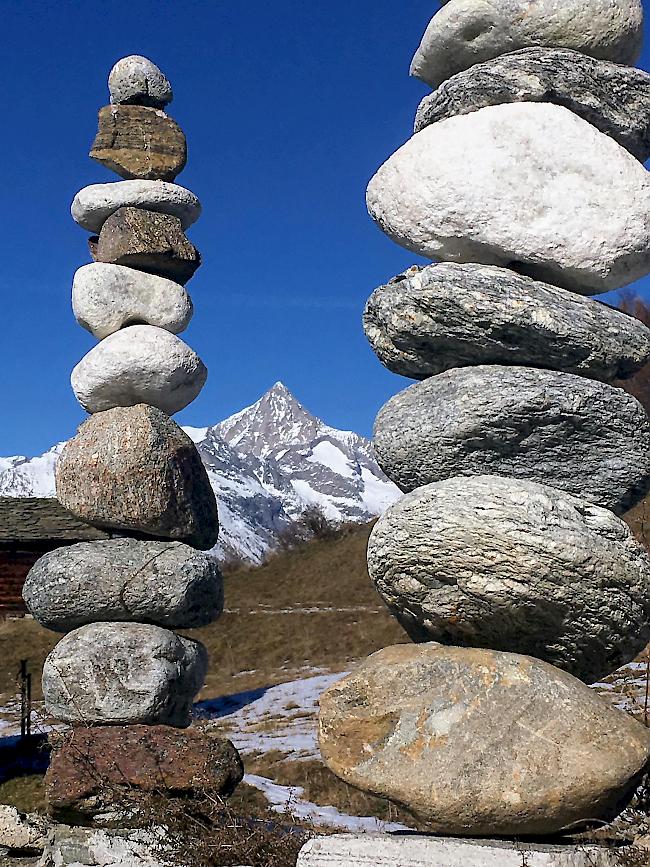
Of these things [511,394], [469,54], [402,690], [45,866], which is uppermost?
[469,54]

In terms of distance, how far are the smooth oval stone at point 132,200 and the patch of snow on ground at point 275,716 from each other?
545 cm

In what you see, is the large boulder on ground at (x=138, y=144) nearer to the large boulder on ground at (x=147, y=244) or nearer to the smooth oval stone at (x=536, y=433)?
the large boulder on ground at (x=147, y=244)

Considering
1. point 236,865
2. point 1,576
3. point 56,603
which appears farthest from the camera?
point 1,576

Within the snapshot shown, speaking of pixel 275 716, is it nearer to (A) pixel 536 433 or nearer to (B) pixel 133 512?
(B) pixel 133 512

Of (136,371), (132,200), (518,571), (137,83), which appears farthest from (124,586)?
(137,83)

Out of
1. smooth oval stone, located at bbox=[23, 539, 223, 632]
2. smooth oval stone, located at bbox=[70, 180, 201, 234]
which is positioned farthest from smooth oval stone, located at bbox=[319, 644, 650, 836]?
smooth oval stone, located at bbox=[70, 180, 201, 234]

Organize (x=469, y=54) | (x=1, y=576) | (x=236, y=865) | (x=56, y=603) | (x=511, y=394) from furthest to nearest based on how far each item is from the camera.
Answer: (x=1, y=576), (x=56, y=603), (x=469, y=54), (x=236, y=865), (x=511, y=394)

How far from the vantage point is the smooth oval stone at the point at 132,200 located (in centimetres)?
761

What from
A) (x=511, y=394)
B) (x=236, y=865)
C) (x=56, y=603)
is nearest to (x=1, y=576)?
(x=56, y=603)

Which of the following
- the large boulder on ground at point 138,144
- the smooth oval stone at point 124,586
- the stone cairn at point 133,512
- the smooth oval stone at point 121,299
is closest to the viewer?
the stone cairn at point 133,512

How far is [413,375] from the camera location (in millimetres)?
5441

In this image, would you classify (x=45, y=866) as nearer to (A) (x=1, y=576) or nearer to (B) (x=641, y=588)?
(B) (x=641, y=588)

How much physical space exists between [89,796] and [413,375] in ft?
10.6

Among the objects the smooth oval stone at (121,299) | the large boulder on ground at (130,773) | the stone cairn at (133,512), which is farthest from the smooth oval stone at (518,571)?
the smooth oval stone at (121,299)
